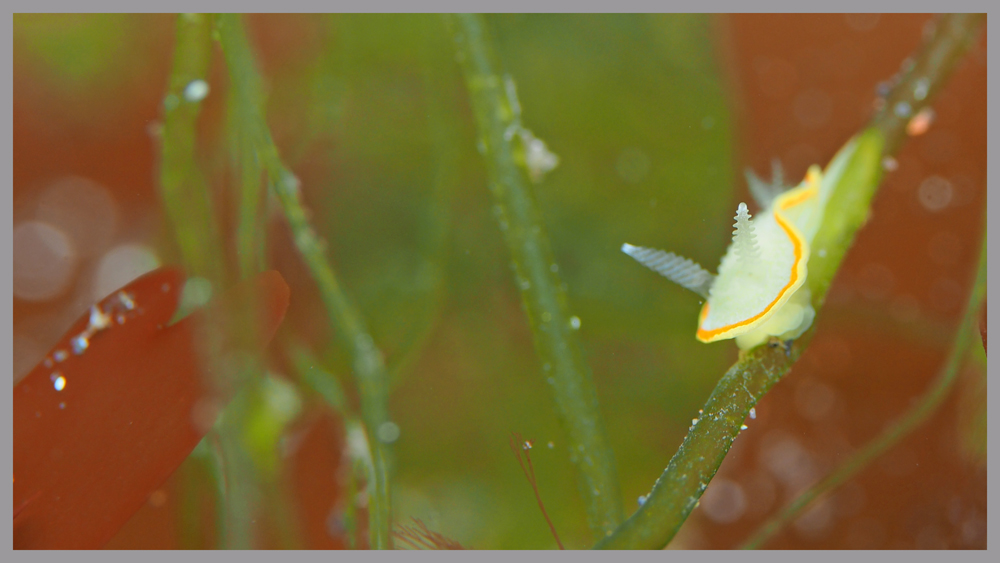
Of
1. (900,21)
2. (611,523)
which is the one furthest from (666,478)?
(900,21)

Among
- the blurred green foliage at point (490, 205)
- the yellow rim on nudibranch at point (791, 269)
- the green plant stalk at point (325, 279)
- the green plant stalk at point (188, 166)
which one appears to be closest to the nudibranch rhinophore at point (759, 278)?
the yellow rim on nudibranch at point (791, 269)

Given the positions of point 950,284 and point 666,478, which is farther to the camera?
point 950,284

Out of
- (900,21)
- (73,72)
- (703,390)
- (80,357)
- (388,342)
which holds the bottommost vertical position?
(703,390)

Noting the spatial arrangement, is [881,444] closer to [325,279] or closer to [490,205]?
[490,205]

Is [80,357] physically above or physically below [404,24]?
below

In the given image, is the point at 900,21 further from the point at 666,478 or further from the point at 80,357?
the point at 80,357

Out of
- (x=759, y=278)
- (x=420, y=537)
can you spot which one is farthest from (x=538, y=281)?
(x=420, y=537)
